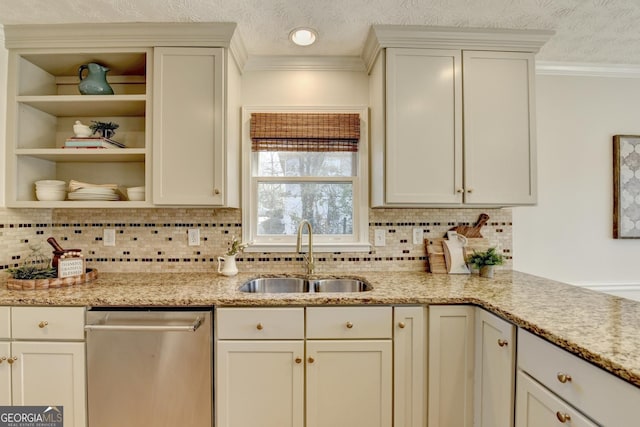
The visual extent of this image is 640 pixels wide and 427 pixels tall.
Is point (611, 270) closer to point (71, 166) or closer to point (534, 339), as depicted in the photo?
point (534, 339)

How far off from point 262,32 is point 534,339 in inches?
80.2

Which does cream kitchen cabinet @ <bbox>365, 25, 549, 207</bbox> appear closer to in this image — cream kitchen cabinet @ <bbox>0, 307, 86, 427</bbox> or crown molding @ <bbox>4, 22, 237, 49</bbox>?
crown molding @ <bbox>4, 22, 237, 49</bbox>

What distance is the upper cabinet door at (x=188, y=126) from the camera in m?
1.80

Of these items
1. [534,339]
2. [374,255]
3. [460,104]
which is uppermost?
[460,104]

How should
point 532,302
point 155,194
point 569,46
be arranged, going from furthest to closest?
point 569,46
point 155,194
point 532,302

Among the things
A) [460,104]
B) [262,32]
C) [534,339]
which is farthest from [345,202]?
[534,339]

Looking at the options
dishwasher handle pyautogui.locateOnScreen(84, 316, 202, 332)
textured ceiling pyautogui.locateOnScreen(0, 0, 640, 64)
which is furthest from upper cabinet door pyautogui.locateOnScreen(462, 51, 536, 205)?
dishwasher handle pyautogui.locateOnScreen(84, 316, 202, 332)

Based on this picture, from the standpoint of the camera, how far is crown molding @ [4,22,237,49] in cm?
177

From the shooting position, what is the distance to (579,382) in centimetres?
94

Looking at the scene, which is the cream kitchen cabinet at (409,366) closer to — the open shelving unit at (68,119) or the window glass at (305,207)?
the window glass at (305,207)

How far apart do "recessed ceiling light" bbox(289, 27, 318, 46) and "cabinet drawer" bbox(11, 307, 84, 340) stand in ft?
6.10

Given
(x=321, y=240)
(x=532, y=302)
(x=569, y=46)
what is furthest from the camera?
(x=321, y=240)

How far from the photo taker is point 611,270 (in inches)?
86.7

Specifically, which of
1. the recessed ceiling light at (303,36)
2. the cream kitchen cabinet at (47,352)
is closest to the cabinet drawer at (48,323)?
the cream kitchen cabinet at (47,352)
